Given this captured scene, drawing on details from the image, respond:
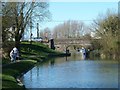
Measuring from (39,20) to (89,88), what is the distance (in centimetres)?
4226

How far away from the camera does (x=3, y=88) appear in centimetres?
1931

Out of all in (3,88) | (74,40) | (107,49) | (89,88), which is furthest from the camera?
(74,40)

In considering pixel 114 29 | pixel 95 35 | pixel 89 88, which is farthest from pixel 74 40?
pixel 89 88

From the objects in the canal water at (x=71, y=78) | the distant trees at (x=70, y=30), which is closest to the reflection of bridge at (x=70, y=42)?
the distant trees at (x=70, y=30)

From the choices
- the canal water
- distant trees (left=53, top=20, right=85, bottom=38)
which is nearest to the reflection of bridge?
distant trees (left=53, top=20, right=85, bottom=38)

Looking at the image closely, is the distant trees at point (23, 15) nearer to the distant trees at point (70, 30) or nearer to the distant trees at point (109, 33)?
the distant trees at point (109, 33)

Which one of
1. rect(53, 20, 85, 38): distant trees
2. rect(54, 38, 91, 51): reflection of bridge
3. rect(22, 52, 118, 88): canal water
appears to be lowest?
rect(22, 52, 118, 88): canal water

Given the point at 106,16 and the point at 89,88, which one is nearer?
the point at 89,88

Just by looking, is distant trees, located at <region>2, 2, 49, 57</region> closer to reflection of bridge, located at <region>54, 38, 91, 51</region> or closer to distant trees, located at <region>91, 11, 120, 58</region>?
distant trees, located at <region>91, 11, 120, 58</region>

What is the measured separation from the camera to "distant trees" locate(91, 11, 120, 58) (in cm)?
6862

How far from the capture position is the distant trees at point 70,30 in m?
129

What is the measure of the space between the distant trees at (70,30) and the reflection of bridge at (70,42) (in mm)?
14921

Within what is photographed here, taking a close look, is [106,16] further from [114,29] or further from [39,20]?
[39,20]

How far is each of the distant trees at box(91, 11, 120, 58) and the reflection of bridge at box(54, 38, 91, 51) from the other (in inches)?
608
